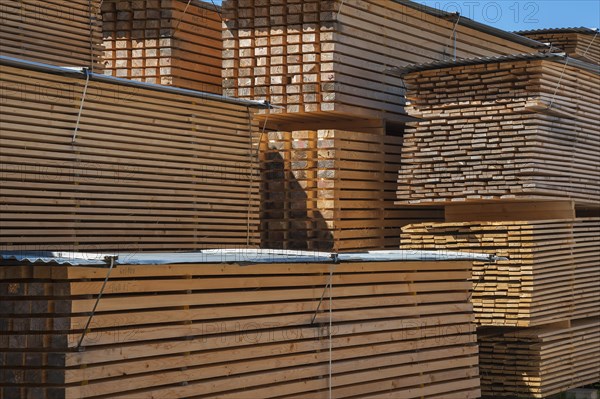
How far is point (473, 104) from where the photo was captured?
1438 cm

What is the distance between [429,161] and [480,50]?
447 centimetres

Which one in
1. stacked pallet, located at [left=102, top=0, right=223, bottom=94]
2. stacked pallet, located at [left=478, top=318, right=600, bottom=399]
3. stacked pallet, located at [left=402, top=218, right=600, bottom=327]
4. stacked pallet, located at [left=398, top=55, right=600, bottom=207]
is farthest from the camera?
stacked pallet, located at [left=102, top=0, right=223, bottom=94]

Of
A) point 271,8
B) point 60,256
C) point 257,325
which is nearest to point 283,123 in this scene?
point 271,8

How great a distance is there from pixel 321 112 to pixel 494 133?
2.33 meters

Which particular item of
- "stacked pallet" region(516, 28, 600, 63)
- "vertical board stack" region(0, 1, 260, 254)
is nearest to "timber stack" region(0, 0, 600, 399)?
"vertical board stack" region(0, 1, 260, 254)

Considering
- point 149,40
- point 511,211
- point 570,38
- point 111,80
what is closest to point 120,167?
point 111,80

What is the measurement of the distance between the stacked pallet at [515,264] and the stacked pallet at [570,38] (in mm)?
8309

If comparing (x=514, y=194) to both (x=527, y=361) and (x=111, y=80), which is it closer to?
(x=527, y=361)

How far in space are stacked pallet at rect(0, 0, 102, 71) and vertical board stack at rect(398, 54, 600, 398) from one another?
4271 millimetres

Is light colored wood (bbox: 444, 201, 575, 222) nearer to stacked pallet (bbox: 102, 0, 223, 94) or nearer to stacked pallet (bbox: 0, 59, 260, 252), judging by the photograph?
stacked pallet (bbox: 0, 59, 260, 252)

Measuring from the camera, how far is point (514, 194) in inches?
555

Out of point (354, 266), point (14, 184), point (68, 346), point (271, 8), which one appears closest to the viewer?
point (68, 346)

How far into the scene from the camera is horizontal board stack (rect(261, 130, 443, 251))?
48.8 ft

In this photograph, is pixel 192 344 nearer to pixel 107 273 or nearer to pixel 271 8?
pixel 107 273
